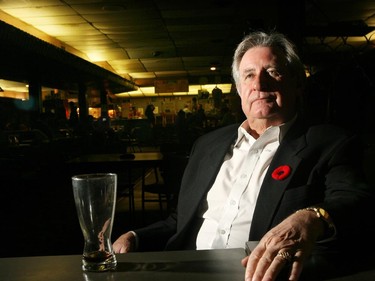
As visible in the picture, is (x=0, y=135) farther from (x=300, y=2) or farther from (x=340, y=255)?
(x=340, y=255)

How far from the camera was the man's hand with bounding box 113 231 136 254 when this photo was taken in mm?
1489

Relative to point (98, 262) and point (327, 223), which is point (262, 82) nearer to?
point (327, 223)

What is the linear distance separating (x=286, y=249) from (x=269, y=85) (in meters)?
0.99

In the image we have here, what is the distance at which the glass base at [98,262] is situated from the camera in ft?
3.02

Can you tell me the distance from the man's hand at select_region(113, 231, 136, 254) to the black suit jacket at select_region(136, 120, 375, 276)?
0.05 m

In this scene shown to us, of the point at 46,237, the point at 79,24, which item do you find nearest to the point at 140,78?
the point at 79,24

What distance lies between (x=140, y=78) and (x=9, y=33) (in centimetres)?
1223

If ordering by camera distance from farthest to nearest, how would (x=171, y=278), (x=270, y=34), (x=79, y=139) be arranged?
(x=79, y=139), (x=270, y=34), (x=171, y=278)

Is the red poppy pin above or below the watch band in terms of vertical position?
above

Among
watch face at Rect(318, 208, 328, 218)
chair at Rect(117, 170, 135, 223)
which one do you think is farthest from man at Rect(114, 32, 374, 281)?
chair at Rect(117, 170, 135, 223)

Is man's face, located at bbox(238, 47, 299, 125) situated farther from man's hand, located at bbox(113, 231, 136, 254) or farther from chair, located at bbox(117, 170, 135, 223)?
chair, located at bbox(117, 170, 135, 223)

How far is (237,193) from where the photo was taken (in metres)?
1.55

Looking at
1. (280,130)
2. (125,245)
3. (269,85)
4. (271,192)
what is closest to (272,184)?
(271,192)

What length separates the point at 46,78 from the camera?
11.8 m
